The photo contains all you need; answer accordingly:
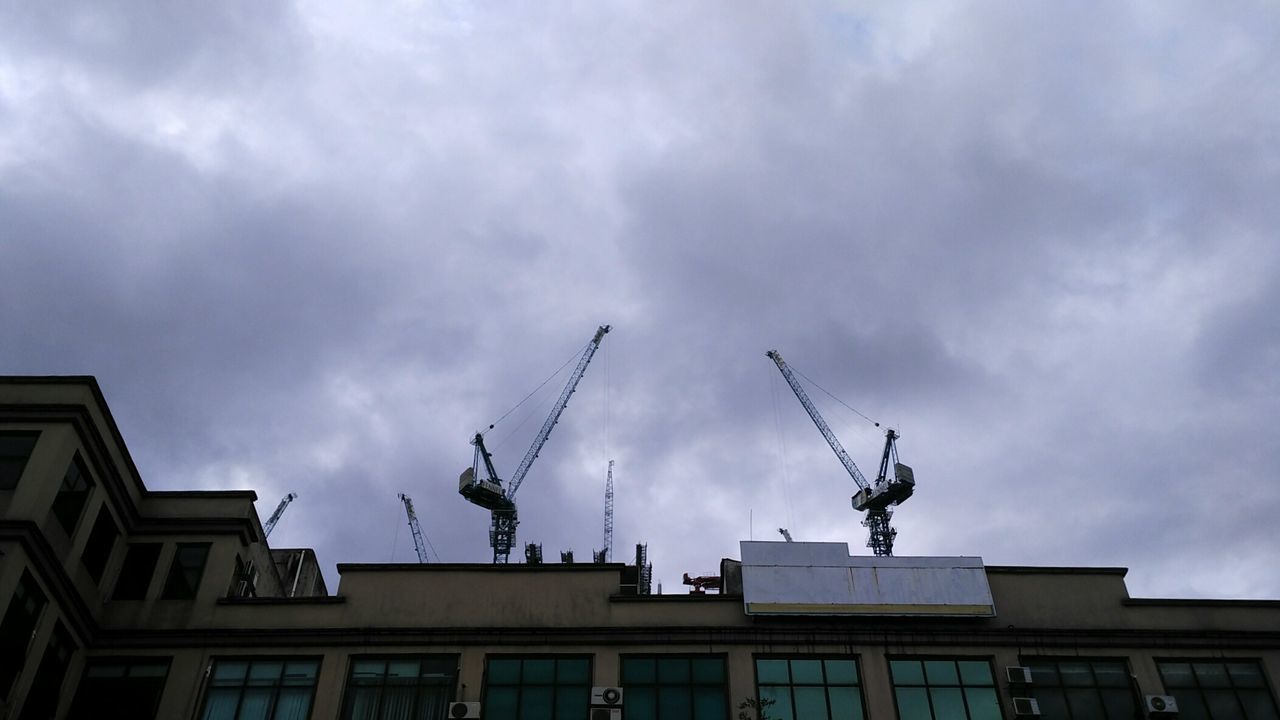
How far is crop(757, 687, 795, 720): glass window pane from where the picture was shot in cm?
3375

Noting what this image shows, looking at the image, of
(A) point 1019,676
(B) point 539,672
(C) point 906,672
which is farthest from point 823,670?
(B) point 539,672

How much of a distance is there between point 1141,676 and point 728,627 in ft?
46.1

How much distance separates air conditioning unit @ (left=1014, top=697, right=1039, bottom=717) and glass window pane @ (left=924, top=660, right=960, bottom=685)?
1962 mm

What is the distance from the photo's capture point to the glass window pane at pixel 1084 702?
3428 cm

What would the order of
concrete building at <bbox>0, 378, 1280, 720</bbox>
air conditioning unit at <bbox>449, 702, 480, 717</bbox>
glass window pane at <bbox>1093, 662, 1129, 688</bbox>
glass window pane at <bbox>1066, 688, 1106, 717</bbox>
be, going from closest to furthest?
air conditioning unit at <bbox>449, 702, 480, 717</bbox>
concrete building at <bbox>0, 378, 1280, 720</bbox>
glass window pane at <bbox>1066, 688, 1106, 717</bbox>
glass window pane at <bbox>1093, 662, 1129, 688</bbox>

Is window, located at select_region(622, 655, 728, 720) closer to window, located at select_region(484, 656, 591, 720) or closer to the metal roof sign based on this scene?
window, located at select_region(484, 656, 591, 720)

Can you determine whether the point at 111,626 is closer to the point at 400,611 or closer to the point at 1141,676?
the point at 400,611

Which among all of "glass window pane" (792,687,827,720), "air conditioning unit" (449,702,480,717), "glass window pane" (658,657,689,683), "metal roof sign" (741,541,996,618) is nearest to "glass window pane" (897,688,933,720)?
"glass window pane" (792,687,827,720)

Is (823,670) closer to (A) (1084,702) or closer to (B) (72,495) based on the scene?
(A) (1084,702)

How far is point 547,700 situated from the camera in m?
34.2

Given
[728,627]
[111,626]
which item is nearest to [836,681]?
[728,627]

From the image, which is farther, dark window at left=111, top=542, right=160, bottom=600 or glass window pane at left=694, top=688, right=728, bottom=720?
dark window at left=111, top=542, right=160, bottom=600

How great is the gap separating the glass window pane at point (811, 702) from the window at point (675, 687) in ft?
7.88

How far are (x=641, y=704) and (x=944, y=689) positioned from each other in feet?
33.3
